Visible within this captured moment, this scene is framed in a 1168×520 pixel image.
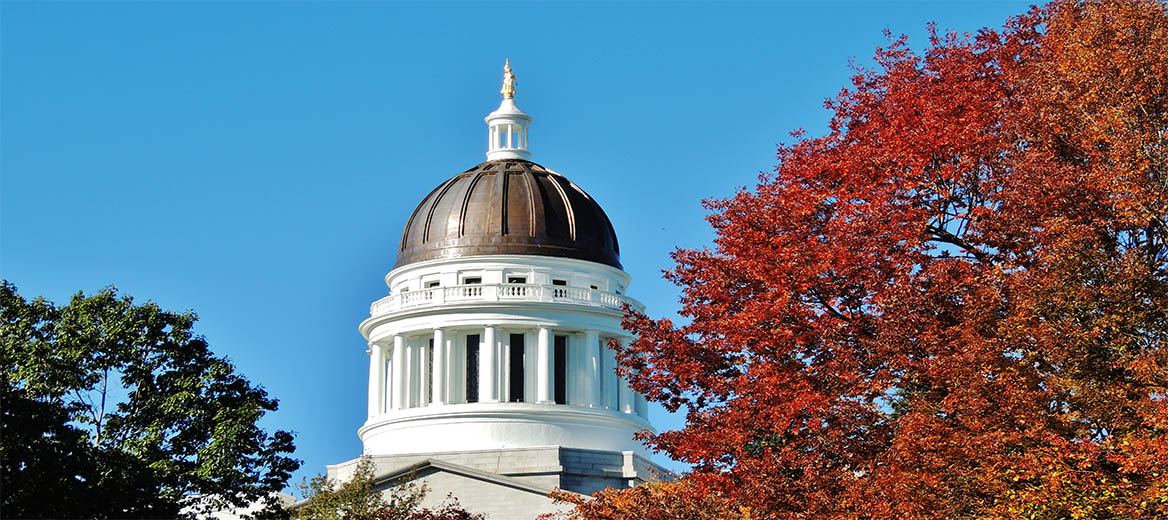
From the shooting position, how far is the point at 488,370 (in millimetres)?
89188

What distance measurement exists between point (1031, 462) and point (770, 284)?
7151 mm

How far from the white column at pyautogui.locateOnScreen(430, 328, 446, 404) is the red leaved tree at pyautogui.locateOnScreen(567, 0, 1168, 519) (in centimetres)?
5245

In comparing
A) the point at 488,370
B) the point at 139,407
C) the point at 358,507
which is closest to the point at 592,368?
the point at 488,370

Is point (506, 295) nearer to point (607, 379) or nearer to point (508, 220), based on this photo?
point (508, 220)

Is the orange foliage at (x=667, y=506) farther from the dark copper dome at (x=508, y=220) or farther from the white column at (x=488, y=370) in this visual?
the dark copper dome at (x=508, y=220)

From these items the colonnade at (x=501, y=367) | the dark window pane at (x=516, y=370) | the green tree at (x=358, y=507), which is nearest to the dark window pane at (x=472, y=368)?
the colonnade at (x=501, y=367)

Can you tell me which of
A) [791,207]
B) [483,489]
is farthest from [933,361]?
[483,489]

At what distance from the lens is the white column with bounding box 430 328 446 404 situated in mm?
89812

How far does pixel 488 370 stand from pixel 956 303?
2269 inches

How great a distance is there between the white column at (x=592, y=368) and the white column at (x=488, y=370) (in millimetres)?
4571

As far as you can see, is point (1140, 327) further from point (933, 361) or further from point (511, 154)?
point (511, 154)

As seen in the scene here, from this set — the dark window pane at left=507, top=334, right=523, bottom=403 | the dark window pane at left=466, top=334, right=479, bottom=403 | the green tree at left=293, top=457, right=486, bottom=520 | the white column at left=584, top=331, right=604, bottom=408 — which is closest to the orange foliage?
the green tree at left=293, top=457, right=486, bottom=520

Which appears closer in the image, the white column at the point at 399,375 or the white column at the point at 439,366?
the white column at the point at 439,366

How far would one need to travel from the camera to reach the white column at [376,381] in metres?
93.2
